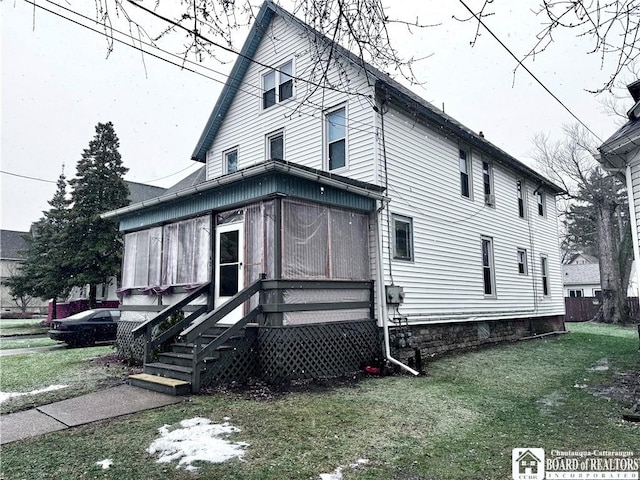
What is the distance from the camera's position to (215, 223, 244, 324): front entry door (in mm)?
8164

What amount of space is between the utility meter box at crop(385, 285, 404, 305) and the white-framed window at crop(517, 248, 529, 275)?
724cm

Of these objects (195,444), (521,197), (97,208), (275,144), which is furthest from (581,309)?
(195,444)

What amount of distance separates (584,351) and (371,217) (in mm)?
7032

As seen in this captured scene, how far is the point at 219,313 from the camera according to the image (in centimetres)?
684

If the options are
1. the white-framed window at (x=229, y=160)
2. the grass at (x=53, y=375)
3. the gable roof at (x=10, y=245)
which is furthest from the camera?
the gable roof at (x=10, y=245)

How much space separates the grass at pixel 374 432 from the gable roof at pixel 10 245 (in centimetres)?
3716

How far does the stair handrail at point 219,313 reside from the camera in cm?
644

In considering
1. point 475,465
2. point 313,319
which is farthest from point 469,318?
point 475,465

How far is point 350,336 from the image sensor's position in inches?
327

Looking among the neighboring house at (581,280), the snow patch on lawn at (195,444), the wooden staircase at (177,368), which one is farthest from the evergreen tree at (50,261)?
the neighboring house at (581,280)

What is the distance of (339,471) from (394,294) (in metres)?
5.75

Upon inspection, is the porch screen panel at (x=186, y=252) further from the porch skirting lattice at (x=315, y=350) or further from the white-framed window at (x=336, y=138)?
the white-framed window at (x=336, y=138)

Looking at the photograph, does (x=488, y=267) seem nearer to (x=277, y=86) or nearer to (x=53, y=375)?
(x=277, y=86)

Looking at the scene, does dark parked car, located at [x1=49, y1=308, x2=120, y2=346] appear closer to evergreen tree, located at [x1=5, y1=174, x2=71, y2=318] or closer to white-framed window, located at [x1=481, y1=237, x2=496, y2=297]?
evergreen tree, located at [x1=5, y1=174, x2=71, y2=318]
